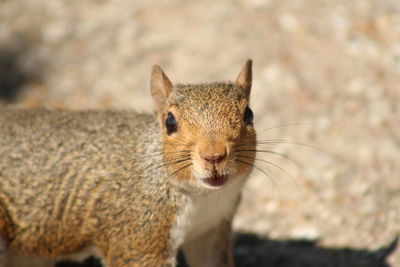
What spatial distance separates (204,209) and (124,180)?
524 millimetres

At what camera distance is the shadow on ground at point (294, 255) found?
4668mm

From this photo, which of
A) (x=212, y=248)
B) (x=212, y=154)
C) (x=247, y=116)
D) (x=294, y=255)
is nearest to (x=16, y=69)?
(x=212, y=248)

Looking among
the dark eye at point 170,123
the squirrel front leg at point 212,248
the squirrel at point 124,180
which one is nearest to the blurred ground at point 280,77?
the squirrel front leg at point 212,248

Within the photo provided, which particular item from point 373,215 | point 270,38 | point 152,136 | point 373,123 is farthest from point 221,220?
point 270,38

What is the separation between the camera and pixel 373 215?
499cm

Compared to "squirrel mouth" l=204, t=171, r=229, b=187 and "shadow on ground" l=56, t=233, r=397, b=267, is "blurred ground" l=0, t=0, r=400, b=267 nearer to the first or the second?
"shadow on ground" l=56, t=233, r=397, b=267

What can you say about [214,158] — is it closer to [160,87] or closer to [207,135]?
[207,135]

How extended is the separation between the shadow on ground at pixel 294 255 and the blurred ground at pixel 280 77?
0.05 feet

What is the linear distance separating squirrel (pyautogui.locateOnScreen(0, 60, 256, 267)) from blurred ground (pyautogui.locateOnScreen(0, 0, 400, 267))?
3.94 ft

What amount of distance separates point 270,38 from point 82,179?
319cm

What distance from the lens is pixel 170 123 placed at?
3646mm

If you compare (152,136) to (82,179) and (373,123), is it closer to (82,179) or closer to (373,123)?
(82,179)

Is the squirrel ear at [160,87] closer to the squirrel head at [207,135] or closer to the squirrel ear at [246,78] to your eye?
the squirrel head at [207,135]

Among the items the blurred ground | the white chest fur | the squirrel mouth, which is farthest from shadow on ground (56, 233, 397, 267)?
Result: the squirrel mouth
